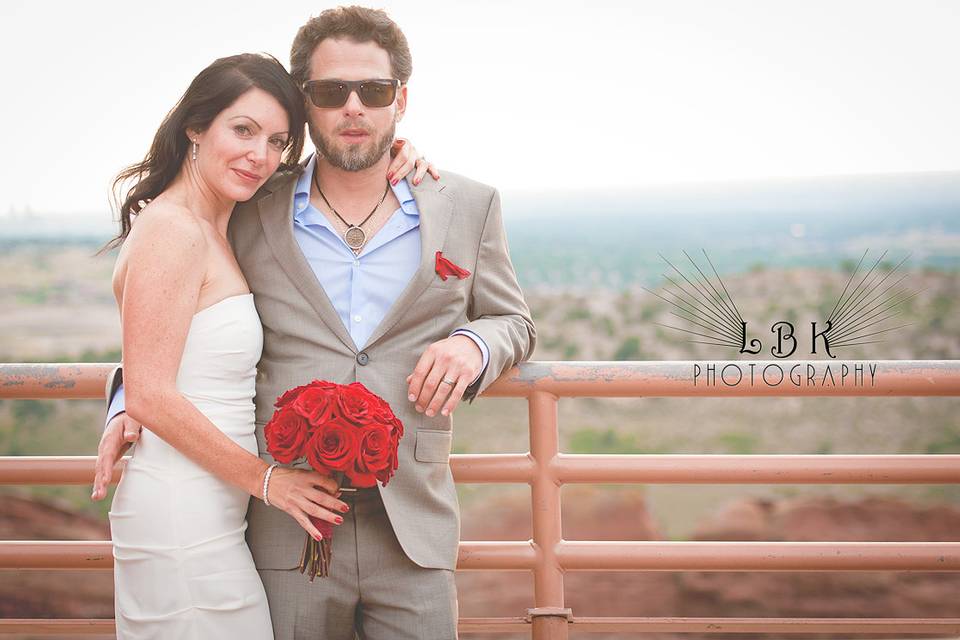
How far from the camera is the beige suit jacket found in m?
2.34

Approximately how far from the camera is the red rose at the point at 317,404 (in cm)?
193

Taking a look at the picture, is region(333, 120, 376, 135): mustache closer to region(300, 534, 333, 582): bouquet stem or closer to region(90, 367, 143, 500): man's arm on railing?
region(90, 367, 143, 500): man's arm on railing

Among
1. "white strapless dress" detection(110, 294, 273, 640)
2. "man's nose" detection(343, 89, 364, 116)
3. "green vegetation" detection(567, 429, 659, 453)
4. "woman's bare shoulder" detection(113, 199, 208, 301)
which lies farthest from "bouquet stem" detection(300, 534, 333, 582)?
"green vegetation" detection(567, 429, 659, 453)

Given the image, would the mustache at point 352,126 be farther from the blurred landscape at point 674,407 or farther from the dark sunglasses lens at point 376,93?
the blurred landscape at point 674,407

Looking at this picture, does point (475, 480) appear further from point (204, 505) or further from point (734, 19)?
point (734, 19)

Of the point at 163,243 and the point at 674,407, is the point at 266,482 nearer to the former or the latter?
the point at 163,243

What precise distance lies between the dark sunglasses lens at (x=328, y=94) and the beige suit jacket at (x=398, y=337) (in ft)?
0.75

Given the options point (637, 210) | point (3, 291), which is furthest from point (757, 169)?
point (3, 291)

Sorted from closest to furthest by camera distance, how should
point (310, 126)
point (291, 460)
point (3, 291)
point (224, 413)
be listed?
point (291, 460)
point (224, 413)
point (310, 126)
point (3, 291)

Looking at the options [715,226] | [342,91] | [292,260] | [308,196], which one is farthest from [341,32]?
[715,226]

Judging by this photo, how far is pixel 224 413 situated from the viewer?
2.27 metres

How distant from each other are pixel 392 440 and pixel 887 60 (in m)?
60.1

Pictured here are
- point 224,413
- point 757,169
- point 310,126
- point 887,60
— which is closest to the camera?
point 224,413

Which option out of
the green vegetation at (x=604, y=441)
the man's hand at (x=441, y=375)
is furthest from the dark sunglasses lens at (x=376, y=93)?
the green vegetation at (x=604, y=441)
